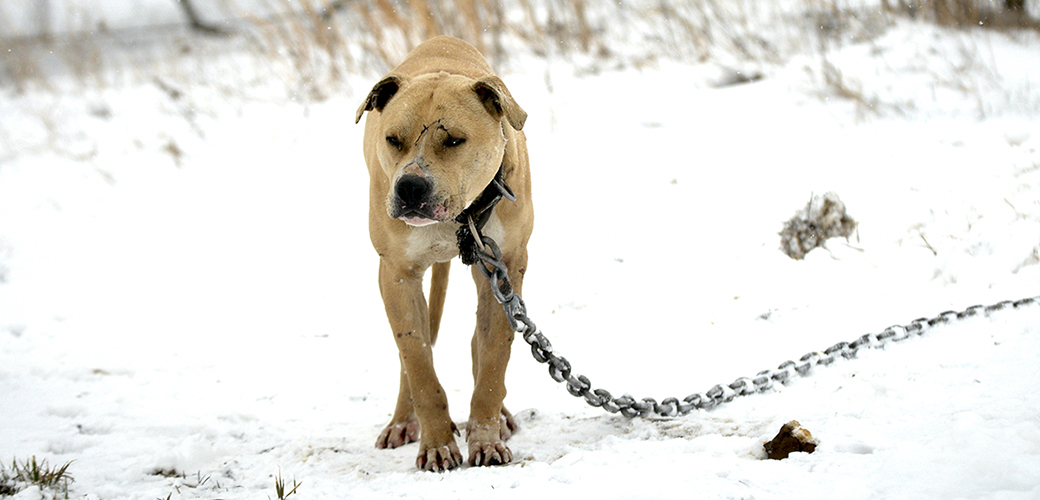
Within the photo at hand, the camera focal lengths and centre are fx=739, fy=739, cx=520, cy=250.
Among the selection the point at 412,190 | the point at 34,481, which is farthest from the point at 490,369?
the point at 34,481

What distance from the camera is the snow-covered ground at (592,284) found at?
2205mm

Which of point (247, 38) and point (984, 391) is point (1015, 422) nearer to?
point (984, 391)

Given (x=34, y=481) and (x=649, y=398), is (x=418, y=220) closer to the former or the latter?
(x=649, y=398)

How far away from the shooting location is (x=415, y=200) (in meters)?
2.37

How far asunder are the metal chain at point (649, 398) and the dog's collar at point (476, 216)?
28 mm

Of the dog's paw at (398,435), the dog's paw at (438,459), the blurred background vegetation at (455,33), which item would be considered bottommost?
the dog's paw at (438,459)

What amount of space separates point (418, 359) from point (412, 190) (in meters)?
0.74

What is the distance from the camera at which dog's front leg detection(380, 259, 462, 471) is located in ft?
8.98

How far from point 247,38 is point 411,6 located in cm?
271

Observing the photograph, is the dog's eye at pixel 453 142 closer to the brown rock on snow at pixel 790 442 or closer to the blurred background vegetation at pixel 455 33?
the brown rock on snow at pixel 790 442

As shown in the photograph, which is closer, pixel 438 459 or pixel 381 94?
pixel 438 459

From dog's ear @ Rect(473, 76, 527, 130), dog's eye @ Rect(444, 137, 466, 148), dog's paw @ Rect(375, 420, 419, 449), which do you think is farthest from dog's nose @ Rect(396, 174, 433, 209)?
dog's paw @ Rect(375, 420, 419, 449)

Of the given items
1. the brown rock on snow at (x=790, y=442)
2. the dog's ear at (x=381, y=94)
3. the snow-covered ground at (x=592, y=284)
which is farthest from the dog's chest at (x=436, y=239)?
the brown rock on snow at (x=790, y=442)

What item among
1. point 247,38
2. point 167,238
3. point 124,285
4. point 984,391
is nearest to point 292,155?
point 167,238
